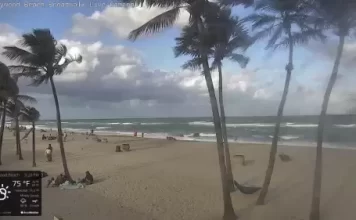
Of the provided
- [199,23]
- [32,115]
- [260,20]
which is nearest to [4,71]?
[32,115]

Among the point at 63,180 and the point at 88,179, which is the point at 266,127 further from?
the point at 63,180

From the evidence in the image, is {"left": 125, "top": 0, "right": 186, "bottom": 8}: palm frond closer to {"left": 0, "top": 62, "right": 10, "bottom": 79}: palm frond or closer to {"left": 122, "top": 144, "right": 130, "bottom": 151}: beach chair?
{"left": 0, "top": 62, "right": 10, "bottom": 79}: palm frond

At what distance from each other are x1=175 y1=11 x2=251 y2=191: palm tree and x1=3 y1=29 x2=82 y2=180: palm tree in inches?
26.9

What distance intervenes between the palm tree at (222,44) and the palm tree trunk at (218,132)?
0.03 meters

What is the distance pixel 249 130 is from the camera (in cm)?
171

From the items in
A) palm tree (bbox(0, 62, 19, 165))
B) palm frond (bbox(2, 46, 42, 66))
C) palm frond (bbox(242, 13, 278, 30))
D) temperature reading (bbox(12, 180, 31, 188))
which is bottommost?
temperature reading (bbox(12, 180, 31, 188))

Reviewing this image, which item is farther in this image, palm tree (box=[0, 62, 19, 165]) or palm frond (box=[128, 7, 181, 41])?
palm tree (box=[0, 62, 19, 165])

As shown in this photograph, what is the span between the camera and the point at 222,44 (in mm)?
1694

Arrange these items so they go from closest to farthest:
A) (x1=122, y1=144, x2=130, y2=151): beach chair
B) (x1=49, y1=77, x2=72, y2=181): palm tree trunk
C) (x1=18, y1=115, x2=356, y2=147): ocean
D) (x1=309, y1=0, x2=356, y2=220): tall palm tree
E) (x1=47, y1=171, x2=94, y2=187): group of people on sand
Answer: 1. (x1=309, y1=0, x2=356, y2=220): tall palm tree
2. (x1=18, y1=115, x2=356, y2=147): ocean
3. (x1=49, y1=77, x2=72, y2=181): palm tree trunk
4. (x1=47, y1=171, x2=94, y2=187): group of people on sand
5. (x1=122, y1=144, x2=130, y2=151): beach chair

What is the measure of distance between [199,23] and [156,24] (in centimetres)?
26

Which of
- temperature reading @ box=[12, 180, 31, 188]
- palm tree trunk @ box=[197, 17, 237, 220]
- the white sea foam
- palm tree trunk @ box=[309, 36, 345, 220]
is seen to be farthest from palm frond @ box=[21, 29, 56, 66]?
palm tree trunk @ box=[309, 36, 345, 220]

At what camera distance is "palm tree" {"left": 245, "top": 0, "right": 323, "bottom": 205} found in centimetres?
158

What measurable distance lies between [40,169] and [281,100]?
5.21 feet

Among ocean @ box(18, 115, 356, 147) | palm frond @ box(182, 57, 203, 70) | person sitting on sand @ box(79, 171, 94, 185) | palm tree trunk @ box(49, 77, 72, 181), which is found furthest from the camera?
person sitting on sand @ box(79, 171, 94, 185)
